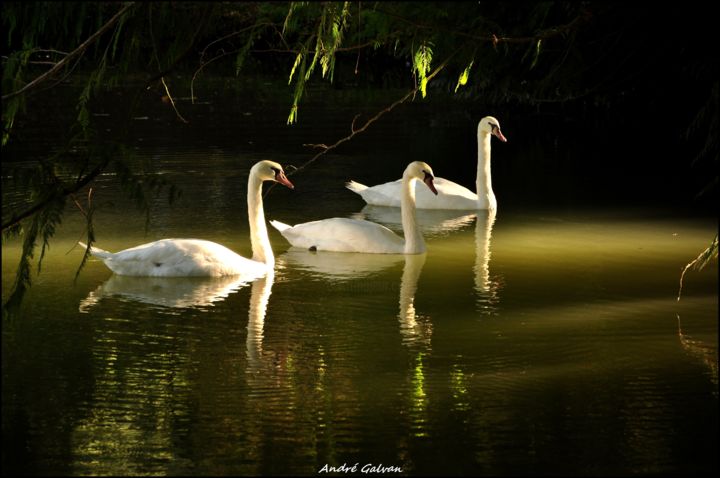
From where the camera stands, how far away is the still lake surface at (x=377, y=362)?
6.96 meters

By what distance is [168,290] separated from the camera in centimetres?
1124

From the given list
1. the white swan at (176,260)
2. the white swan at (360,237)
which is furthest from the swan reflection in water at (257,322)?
the white swan at (360,237)

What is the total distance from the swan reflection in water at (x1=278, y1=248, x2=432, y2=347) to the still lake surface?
4 centimetres

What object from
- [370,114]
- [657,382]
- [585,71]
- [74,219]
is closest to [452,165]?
[370,114]

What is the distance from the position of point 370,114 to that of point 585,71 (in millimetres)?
21663

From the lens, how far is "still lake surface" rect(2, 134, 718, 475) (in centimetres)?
696

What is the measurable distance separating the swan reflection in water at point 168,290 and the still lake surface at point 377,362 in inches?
1.6

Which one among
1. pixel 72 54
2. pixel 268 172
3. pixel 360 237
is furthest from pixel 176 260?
pixel 72 54

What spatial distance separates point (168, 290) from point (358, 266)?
2160 mm

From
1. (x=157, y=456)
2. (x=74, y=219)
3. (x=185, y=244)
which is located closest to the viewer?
(x=157, y=456)

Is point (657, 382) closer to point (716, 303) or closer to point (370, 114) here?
point (716, 303)

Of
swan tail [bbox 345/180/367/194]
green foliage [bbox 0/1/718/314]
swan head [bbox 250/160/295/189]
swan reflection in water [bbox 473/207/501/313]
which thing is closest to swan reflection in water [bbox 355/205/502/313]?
swan reflection in water [bbox 473/207/501/313]

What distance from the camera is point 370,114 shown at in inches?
1117

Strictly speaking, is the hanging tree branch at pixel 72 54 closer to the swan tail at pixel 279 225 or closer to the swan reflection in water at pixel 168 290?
the swan reflection in water at pixel 168 290
